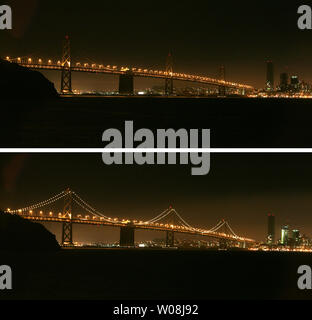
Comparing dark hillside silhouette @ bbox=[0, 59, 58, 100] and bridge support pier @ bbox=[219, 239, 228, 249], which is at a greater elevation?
dark hillside silhouette @ bbox=[0, 59, 58, 100]

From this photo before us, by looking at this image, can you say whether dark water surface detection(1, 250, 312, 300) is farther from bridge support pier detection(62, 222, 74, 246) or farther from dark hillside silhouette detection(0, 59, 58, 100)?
dark hillside silhouette detection(0, 59, 58, 100)

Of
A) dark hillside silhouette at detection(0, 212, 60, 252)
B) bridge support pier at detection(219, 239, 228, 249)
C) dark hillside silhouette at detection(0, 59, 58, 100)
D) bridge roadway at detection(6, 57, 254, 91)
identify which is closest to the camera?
dark hillside silhouette at detection(0, 212, 60, 252)

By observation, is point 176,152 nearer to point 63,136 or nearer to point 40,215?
point 63,136

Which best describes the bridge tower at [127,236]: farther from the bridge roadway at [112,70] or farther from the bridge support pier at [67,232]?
the bridge roadway at [112,70]

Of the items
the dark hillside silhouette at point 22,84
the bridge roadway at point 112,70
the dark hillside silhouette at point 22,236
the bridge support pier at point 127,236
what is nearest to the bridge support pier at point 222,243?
the bridge support pier at point 127,236

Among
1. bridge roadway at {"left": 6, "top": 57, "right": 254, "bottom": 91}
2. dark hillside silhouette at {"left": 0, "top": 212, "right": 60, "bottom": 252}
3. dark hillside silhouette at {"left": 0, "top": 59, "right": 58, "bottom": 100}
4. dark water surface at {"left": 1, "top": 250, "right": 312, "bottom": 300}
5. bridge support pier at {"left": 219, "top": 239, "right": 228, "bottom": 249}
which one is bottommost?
dark water surface at {"left": 1, "top": 250, "right": 312, "bottom": 300}

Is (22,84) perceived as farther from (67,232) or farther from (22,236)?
(22,236)

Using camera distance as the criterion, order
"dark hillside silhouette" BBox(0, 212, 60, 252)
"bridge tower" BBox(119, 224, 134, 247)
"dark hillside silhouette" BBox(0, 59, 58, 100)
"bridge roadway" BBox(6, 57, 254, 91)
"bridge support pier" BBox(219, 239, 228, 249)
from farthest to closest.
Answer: "bridge roadway" BBox(6, 57, 254, 91) < "dark hillside silhouette" BBox(0, 59, 58, 100) < "bridge support pier" BBox(219, 239, 228, 249) < "bridge tower" BBox(119, 224, 134, 247) < "dark hillside silhouette" BBox(0, 212, 60, 252)

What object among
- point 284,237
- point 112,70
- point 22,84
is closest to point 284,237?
point 284,237

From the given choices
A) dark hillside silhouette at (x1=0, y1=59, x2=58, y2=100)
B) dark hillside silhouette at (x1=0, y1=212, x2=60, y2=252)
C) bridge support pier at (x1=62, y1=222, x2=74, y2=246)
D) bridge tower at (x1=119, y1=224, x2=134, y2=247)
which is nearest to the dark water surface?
dark hillside silhouette at (x1=0, y1=212, x2=60, y2=252)

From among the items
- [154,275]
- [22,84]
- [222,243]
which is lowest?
[154,275]
